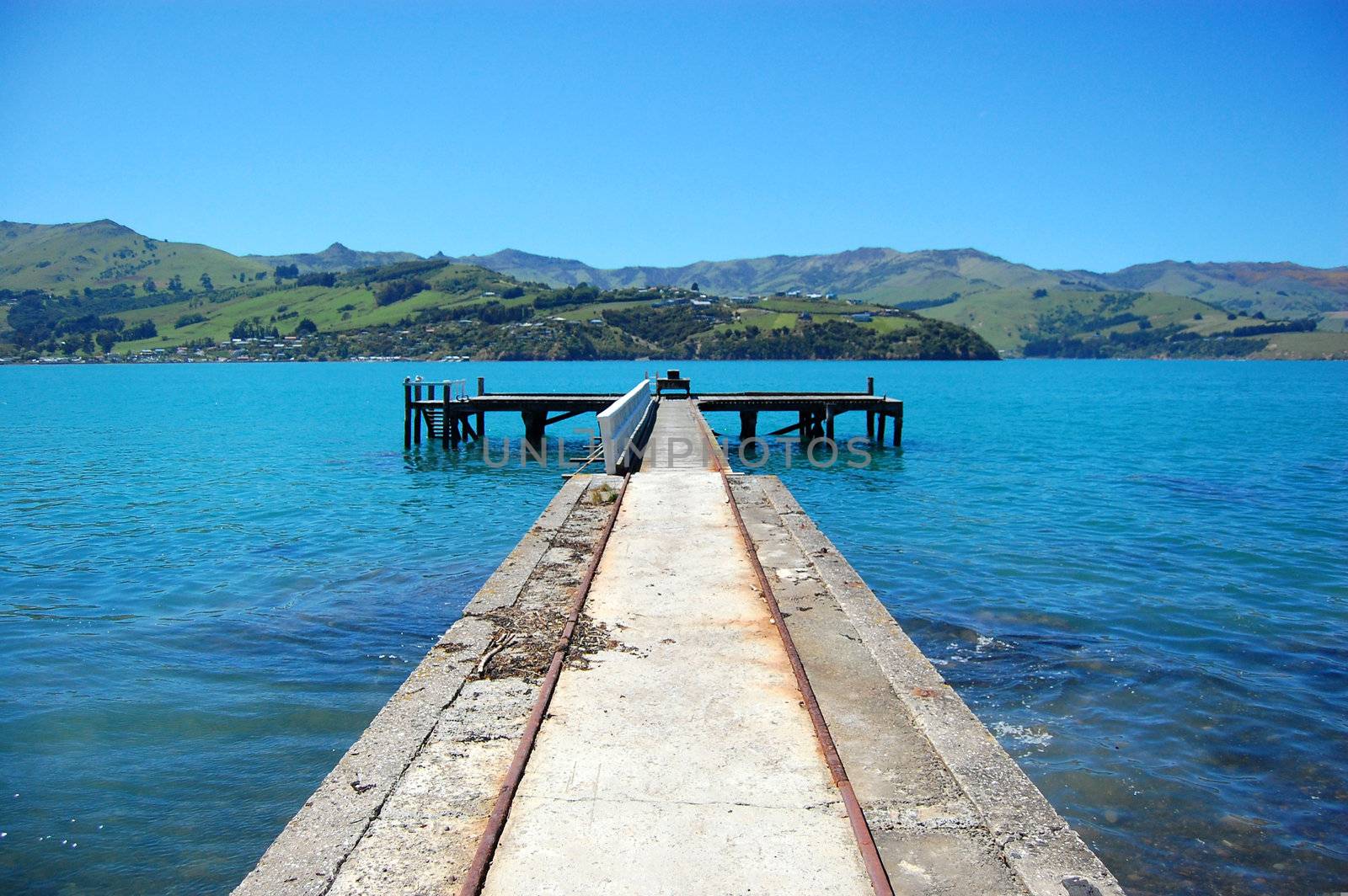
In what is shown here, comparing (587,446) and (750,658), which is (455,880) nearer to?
(750,658)

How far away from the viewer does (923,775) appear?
5.68 metres

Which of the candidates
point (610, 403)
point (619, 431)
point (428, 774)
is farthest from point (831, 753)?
point (610, 403)

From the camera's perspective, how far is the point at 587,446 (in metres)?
42.7

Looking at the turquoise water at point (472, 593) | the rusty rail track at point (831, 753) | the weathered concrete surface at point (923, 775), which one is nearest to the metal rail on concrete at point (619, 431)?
the turquoise water at point (472, 593)

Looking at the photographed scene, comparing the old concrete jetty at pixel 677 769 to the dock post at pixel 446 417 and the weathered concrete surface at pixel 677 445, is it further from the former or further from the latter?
the dock post at pixel 446 417

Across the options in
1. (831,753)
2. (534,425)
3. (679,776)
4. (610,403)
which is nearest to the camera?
(679,776)

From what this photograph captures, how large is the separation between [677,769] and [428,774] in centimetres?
151

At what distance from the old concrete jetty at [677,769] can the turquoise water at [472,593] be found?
2485mm

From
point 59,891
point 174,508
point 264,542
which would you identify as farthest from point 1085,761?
point 174,508

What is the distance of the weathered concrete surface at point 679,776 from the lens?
14.9 ft

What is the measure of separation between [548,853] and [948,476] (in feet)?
97.9

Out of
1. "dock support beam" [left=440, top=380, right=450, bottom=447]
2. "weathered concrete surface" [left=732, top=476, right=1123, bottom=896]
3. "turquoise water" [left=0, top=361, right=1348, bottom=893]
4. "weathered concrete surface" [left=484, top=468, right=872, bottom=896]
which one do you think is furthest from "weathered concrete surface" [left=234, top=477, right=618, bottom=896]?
"dock support beam" [left=440, top=380, right=450, bottom=447]

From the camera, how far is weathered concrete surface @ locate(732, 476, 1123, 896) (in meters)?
4.71

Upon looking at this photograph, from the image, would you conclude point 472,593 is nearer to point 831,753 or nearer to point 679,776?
point 679,776
